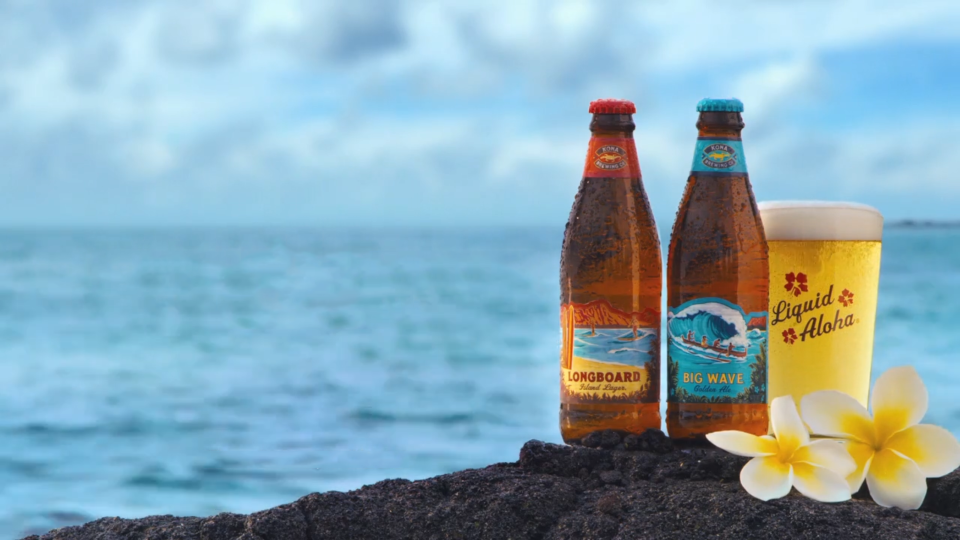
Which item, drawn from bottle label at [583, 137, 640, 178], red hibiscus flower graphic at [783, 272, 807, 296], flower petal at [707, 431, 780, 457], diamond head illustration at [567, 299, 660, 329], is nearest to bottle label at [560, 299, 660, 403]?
diamond head illustration at [567, 299, 660, 329]

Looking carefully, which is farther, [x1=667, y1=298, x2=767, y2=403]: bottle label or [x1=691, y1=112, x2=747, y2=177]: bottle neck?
[x1=691, y1=112, x2=747, y2=177]: bottle neck

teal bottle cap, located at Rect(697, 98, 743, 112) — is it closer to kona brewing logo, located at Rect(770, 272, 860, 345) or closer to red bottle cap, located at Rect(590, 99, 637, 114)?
red bottle cap, located at Rect(590, 99, 637, 114)

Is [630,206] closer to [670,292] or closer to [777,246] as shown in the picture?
[670,292]

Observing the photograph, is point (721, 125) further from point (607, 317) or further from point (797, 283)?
point (607, 317)

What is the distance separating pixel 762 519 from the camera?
2.36 m

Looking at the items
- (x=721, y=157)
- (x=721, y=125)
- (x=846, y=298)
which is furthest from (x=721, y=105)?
(x=846, y=298)

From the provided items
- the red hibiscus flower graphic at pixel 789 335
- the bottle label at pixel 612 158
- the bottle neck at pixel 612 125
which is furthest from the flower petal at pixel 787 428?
the bottle neck at pixel 612 125

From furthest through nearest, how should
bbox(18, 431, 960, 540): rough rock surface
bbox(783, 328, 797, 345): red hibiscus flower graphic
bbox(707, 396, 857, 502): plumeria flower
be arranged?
1. bbox(783, 328, 797, 345): red hibiscus flower graphic
2. bbox(707, 396, 857, 502): plumeria flower
3. bbox(18, 431, 960, 540): rough rock surface

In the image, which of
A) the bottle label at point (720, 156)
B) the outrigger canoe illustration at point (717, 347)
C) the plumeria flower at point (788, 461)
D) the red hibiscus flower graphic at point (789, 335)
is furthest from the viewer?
the red hibiscus flower graphic at point (789, 335)

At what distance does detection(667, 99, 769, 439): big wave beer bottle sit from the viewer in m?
2.74

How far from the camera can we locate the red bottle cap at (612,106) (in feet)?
9.70

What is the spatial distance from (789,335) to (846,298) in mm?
213

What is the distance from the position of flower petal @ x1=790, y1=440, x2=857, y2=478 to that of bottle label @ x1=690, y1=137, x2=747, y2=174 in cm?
88

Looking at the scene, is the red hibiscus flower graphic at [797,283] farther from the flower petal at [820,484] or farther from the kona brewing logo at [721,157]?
the flower petal at [820,484]
